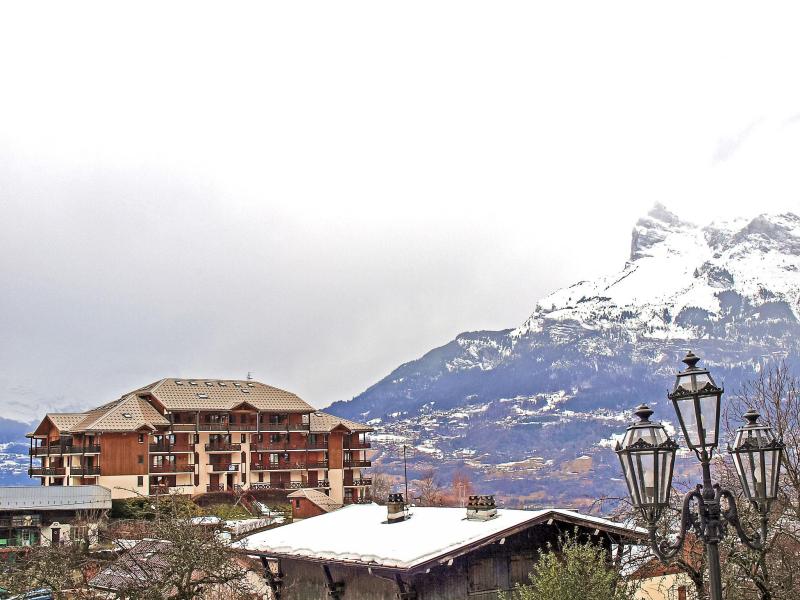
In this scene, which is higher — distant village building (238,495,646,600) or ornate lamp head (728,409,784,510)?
ornate lamp head (728,409,784,510)

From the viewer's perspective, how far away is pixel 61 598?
20.8 meters

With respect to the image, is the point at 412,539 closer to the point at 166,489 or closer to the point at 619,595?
the point at 619,595

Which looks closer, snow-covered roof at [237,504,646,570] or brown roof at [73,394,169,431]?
snow-covered roof at [237,504,646,570]

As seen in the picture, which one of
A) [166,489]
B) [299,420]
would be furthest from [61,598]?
[299,420]

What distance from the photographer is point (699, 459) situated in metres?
9.07

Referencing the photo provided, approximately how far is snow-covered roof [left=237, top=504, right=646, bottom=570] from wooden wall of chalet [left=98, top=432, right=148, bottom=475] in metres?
57.7

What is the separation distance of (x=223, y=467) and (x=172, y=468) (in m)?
5.96

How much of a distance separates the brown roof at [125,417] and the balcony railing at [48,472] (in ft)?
12.7

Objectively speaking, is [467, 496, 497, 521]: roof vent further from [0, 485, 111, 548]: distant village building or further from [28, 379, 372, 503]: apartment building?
[28, 379, 372, 503]: apartment building

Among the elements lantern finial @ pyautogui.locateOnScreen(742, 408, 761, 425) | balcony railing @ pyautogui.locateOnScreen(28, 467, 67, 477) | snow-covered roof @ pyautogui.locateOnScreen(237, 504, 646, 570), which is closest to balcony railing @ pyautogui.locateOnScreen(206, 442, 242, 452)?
balcony railing @ pyautogui.locateOnScreen(28, 467, 67, 477)

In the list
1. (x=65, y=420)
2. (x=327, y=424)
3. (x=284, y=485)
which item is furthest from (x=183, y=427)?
(x=327, y=424)

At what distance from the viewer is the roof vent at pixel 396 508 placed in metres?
23.1

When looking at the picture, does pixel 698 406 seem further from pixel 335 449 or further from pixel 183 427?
pixel 335 449

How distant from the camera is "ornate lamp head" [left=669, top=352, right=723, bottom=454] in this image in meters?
8.94
